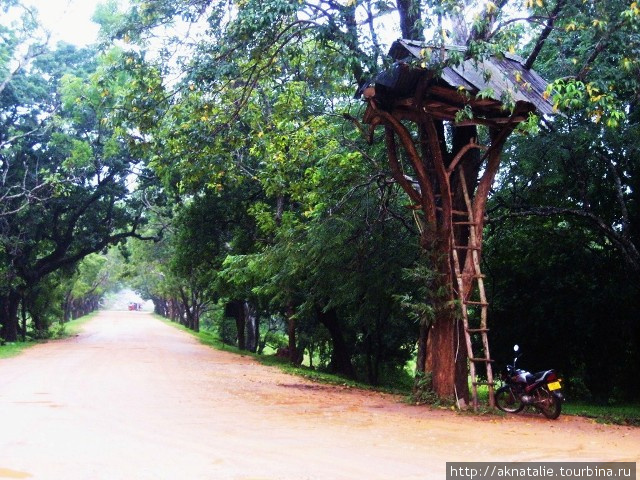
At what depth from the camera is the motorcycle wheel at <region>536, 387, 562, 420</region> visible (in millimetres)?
10461

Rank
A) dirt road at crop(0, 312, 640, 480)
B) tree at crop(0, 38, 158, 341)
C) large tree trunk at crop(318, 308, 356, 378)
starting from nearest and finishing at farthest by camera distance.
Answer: dirt road at crop(0, 312, 640, 480), large tree trunk at crop(318, 308, 356, 378), tree at crop(0, 38, 158, 341)

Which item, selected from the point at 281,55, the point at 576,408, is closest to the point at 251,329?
the point at 576,408

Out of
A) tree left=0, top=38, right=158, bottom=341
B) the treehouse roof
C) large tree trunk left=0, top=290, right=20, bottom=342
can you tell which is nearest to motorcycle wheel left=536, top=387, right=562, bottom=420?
the treehouse roof

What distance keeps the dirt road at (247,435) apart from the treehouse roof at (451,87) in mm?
4666

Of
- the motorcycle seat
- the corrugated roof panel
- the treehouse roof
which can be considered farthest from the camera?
the motorcycle seat

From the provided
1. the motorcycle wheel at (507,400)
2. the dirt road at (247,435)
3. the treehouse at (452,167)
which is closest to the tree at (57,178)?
the dirt road at (247,435)

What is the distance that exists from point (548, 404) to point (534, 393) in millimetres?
269

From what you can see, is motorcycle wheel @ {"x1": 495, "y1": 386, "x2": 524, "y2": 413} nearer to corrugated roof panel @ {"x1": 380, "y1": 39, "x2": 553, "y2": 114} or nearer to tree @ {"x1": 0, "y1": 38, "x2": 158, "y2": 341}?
corrugated roof panel @ {"x1": 380, "y1": 39, "x2": 553, "y2": 114}

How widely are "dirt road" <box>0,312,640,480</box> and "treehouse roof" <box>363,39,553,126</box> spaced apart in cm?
467

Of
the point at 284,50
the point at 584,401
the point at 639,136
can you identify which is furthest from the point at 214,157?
the point at 584,401

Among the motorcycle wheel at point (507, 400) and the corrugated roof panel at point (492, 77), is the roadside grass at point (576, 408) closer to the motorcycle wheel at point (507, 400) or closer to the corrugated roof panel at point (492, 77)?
the motorcycle wheel at point (507, 400)

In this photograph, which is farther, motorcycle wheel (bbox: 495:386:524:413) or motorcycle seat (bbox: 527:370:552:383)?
motorcycle wheel (bbox: 495:386:524:413)

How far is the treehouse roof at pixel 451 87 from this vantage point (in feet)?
31.1

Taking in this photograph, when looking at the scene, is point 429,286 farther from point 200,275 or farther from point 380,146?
point 200,275
